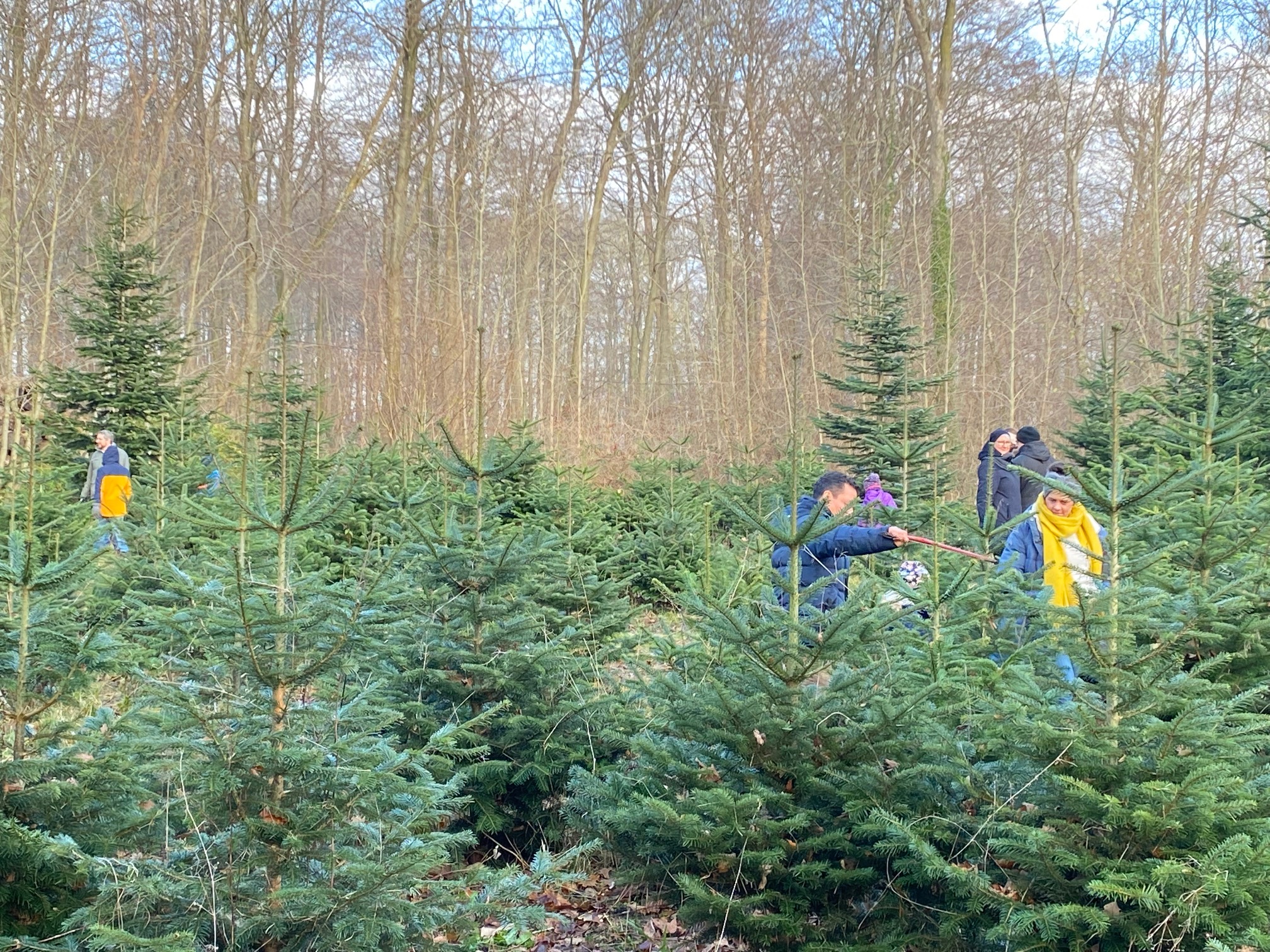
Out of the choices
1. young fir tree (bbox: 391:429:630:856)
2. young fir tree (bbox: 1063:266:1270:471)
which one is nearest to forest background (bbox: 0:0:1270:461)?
young fir tree (bbox: 1063:266:1270:471)

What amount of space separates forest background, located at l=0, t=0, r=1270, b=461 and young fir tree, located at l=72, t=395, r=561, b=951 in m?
13.3

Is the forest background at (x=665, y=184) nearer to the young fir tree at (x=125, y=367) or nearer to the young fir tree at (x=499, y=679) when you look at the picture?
the young fir tree at (x=125, y=367)

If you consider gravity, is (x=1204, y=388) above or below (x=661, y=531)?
above

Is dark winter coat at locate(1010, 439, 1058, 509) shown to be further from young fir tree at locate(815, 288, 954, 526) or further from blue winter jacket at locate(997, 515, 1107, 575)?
blue winter jacket at locate(997, 515, 1107, 575)

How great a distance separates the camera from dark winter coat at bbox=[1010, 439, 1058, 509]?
9.69 m

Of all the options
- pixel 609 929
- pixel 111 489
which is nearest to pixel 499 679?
pixel 609 929

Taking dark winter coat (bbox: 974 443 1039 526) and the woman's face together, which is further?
dark winter coat (bbox: 974 443 1039 526)

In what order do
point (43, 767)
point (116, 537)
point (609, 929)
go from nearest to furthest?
→ point (43, 767) < point (609, 929) < point (116, 537)

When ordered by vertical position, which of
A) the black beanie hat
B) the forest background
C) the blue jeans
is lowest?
the blue jeans

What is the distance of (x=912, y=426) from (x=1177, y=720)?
35.4 ft

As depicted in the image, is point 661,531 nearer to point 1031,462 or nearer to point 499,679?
point 1031,462

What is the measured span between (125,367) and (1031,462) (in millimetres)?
10748

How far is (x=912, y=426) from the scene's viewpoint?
13.9m

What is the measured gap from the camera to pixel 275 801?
3365mm
